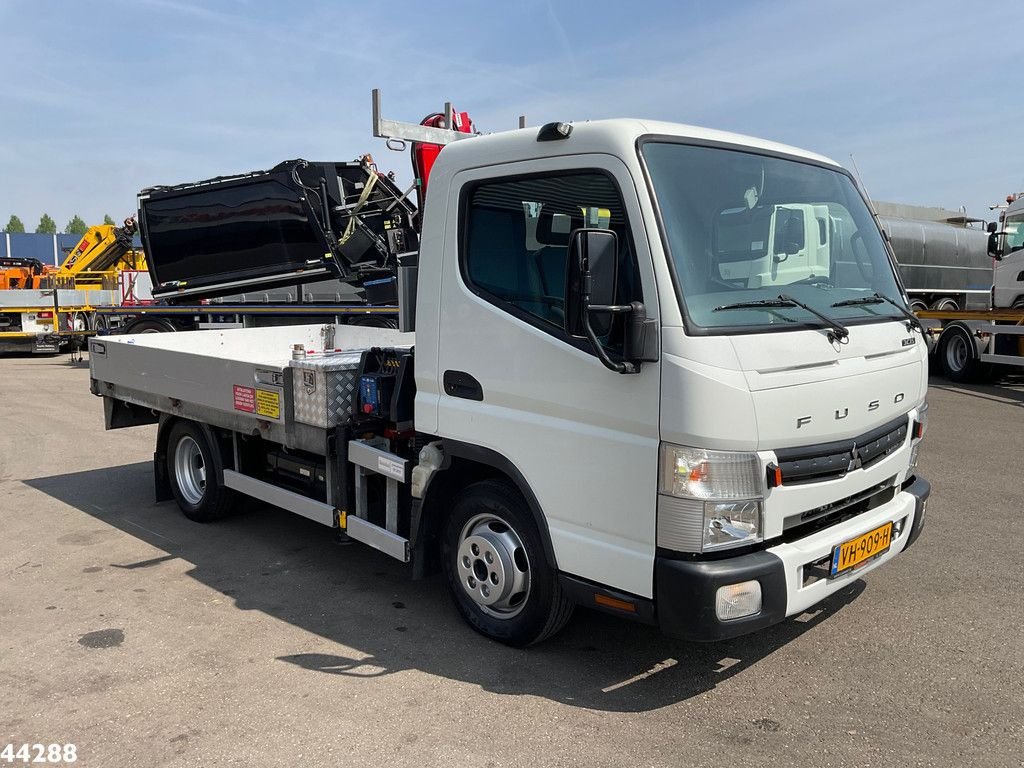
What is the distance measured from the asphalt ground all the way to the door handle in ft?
4.13

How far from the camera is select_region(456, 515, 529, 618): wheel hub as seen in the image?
3.83 meters

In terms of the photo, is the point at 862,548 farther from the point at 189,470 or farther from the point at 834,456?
the point at 189,470

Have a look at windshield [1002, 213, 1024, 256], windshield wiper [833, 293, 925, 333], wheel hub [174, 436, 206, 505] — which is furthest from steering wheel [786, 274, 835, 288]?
windshield [1002, 213, 1024, 256]

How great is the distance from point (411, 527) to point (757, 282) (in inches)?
84.4

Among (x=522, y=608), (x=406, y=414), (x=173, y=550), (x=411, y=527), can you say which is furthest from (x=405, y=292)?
(x=173, y=550)

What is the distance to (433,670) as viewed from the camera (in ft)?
12.3

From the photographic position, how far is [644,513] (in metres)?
3.21

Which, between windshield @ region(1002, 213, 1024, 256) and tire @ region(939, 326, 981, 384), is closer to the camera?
windshield @ region(1002, 213, 1024, 256)

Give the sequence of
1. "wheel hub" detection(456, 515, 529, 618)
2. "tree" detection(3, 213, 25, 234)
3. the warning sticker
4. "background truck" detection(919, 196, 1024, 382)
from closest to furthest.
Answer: "wheel hub" detection(456, 515, 529, 618) < the warning sticker < "background truck" detection(919, 196, 1024, 382) < "tree" detection(3, 213, 25, 234)

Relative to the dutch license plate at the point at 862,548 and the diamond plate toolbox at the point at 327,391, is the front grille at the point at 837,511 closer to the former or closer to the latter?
the dutch license plate at the point at 862,548

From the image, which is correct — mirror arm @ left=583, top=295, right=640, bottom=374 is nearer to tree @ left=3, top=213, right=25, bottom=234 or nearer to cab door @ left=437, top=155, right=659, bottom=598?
cab door @ left=437, top=155, right=659, bottom=598

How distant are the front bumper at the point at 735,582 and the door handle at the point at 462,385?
1200 millimetres

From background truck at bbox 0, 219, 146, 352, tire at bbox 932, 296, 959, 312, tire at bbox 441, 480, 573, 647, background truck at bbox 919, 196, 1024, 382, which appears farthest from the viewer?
tire at bbox 932, 296, 959, 312

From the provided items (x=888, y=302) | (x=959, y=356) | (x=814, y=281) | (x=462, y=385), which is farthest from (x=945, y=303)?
(x=462, y=385)
